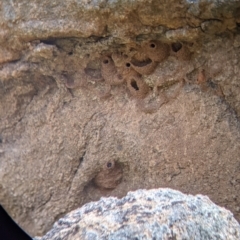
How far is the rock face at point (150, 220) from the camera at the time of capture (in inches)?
45.3

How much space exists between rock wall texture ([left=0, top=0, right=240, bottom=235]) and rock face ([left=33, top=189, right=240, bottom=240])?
76 centimetres

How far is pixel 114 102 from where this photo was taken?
2232 millimetres

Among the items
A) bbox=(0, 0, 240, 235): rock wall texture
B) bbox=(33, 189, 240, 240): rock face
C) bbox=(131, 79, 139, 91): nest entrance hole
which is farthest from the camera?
bbox=(131, 79, 139, 91): nest entrance hole

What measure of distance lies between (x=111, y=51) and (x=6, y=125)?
740mm

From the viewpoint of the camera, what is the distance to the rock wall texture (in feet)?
6.40

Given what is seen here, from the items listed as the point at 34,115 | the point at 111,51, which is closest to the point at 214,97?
the point at 111,51

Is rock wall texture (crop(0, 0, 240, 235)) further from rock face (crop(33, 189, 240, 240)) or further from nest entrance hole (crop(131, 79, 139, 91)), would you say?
rock face (crop(33, 189, 240, 240))

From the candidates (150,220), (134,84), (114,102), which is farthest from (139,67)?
(150,220)

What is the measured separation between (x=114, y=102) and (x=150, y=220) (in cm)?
Result: 112

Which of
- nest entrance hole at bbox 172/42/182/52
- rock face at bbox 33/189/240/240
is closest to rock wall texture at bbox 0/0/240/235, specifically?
nest entrance hole at bbox 172/42/182/52

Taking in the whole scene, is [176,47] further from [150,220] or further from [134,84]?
[150,220]

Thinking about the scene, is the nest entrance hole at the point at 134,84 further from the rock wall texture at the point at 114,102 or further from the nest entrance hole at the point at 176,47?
the nest entrance hole at the point at 176,47

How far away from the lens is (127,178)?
222 centimetres

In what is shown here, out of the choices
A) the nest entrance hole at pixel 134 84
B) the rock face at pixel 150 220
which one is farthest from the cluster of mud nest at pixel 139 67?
the rock face at pixel 150 220
